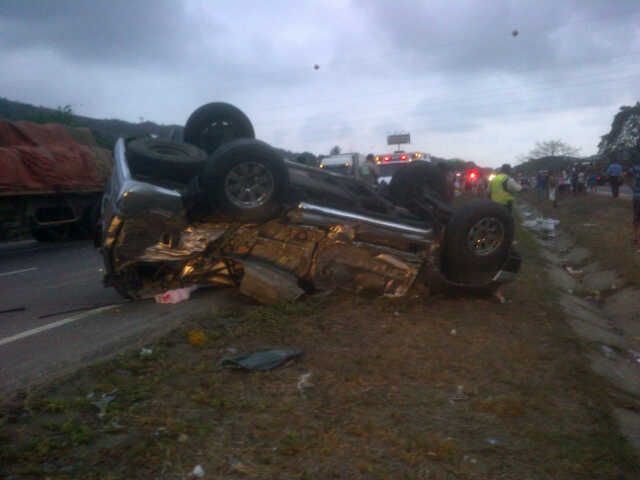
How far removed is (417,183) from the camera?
7.43 m

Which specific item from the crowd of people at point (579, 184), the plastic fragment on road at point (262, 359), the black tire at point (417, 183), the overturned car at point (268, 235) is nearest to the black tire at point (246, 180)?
the overturned car at point (268, 235)

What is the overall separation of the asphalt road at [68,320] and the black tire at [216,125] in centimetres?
187

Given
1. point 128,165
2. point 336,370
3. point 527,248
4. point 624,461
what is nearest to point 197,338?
point 336,370

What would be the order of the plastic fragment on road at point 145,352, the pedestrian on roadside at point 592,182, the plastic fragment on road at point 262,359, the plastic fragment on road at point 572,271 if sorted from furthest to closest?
the pedestrian on roadside at point 592,182 < the plastic fragment on road at point 572,271 < the plastic fragment on road at point 145,352 < the plastic fragment on road at point 262,359

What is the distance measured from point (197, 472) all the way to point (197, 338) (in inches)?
83.4

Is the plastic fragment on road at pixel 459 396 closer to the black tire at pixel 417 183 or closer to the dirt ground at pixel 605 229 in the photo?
the black tire at pixel 417 183

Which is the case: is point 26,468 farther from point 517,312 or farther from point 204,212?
point 517,312

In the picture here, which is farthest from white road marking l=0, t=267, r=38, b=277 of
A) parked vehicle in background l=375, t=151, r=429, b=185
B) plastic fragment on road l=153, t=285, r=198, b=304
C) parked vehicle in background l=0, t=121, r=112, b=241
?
parked vehicle in background l=375, t=151, r=429, b=185

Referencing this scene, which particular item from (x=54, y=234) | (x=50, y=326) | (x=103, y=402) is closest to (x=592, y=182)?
(x=54, y=234)

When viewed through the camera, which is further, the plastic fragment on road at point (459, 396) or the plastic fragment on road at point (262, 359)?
the plastic fragment on road at point (262, 359)

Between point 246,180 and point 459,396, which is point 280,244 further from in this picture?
point 459,396

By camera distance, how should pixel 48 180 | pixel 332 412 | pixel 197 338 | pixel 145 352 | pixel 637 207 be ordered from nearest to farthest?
pixel 332 412 → pixel 145 352 → pixel 197 338 → pixel 637 207 → pixel 48 180

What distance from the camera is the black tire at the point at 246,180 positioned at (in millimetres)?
6039

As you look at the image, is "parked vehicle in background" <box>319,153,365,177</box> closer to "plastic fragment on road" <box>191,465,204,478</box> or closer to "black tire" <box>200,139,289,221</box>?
"black tire" <box>200,139,289,221</box>
